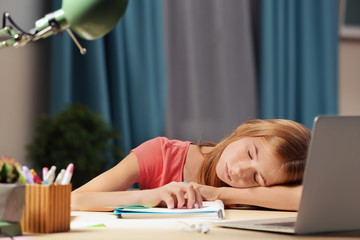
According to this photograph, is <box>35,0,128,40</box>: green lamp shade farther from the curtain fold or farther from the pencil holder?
the curtain fold

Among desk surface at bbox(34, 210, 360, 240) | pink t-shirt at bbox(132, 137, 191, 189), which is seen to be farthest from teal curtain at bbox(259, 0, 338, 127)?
desk surface at bbox(34, 210, 360, 240)

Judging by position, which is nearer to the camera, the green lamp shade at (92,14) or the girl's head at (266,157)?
the green lamp shade at (92,14)

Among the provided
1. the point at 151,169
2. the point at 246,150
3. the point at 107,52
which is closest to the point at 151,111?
the point at 107,52

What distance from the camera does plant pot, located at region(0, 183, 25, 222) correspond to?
2.66 ft

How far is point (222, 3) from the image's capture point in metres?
3.55

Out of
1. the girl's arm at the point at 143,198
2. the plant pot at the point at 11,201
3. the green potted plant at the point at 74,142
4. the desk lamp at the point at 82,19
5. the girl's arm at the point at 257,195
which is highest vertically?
the desk lamp at the point at 82,19

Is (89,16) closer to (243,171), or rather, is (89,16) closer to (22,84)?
(243,171)

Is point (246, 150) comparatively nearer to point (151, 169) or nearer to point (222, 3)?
point (151, 169)

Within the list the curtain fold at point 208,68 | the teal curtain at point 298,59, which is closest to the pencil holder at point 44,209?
the curtain fold at point 208,68

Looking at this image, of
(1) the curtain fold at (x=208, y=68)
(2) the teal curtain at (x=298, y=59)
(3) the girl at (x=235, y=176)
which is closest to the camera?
(3) the girl at (x=235, y=176)

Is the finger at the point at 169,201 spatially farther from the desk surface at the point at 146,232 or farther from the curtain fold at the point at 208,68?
the curtain fold at the point at 208,68

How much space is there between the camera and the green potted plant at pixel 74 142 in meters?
2.71

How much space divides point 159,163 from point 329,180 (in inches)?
32.6

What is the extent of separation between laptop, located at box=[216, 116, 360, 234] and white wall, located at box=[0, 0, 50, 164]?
218cm
